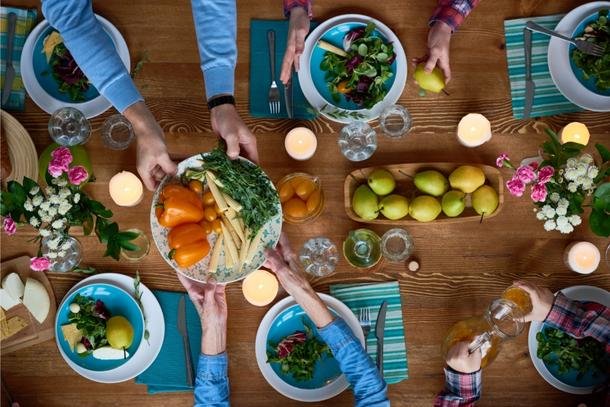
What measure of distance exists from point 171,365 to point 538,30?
1573 mm

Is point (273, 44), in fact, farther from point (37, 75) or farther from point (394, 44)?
point (37, 75)

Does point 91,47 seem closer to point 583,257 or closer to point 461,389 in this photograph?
point 461,389

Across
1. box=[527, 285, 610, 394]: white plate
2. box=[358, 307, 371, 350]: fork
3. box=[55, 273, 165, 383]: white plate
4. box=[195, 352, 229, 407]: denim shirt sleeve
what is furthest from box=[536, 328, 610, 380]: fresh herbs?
box=[55, 273, 165, 383]: white plate

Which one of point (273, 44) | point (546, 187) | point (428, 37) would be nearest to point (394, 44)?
point (428, 37)

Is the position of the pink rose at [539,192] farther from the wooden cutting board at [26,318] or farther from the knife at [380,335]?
the wooden cutting board at [26,318]

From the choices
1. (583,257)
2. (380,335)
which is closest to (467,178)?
(583,257)

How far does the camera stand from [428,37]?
181cm

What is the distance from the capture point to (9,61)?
1779 millimetres

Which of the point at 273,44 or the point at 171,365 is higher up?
the point at 273,44

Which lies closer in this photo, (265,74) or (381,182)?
(381,182)

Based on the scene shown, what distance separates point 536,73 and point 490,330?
848 millimetres

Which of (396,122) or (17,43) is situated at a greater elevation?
(17,43)

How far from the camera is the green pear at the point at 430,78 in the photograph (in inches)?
69.4

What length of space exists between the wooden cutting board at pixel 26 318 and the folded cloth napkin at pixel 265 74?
2.76ft
